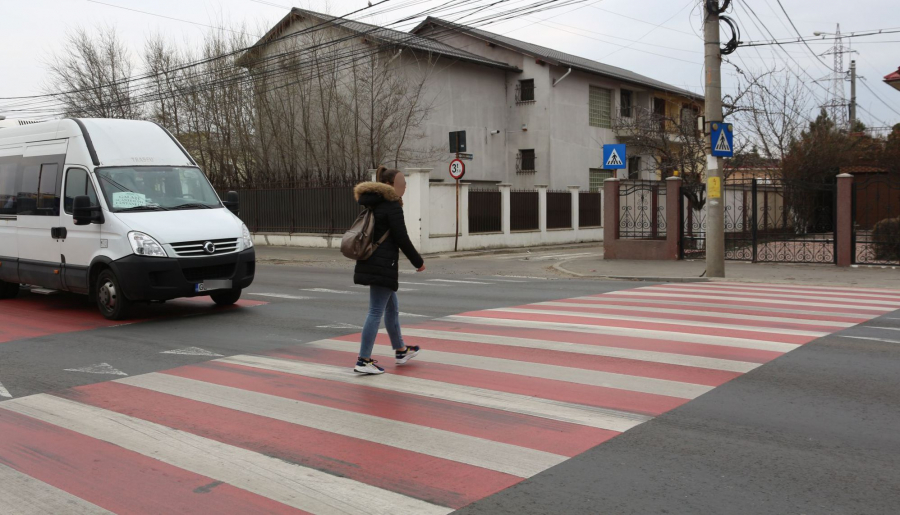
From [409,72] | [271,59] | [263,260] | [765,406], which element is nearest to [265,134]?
[271,59]

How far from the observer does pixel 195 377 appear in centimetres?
723

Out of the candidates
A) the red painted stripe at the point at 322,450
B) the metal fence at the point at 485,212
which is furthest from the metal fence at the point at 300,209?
the red painted stripe at the point at 322,450

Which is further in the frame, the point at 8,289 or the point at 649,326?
the point at 8,289

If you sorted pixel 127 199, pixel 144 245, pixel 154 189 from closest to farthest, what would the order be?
pixel 144 245, pixel 127 199, pixel 154 189

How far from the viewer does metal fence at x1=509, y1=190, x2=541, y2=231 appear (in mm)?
29031

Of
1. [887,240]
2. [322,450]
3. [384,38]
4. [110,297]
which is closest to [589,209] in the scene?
[384,38]

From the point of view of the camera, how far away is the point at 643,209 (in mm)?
21844

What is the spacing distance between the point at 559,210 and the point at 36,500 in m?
28.5

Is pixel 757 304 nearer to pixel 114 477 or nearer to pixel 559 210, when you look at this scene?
pixel 114 477

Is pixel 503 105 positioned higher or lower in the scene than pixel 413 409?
higher

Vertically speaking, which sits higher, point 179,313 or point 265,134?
point 265,134

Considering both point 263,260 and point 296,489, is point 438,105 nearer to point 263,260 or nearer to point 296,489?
point 263,260

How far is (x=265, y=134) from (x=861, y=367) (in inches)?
1187

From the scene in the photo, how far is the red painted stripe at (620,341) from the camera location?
7.76 meters
